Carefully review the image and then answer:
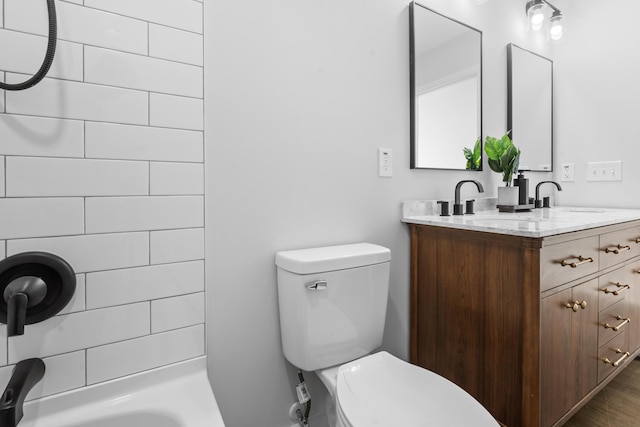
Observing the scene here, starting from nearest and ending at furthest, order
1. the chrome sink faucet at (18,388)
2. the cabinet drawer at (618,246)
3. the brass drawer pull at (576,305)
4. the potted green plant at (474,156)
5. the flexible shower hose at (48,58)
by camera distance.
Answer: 1. the chrome sink faucet at (18,388)
2. the flexible shower hose at (48,58)
3. the brass drawer pull at (576,305)
4. the cabinet drawer at (618,246)
5. the potted green plant at (474,156)

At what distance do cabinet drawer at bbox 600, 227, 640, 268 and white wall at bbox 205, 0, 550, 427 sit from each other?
772 millimetres

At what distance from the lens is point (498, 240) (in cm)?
114

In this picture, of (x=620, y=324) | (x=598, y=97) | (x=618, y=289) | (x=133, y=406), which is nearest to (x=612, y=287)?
(x=618, y=289)

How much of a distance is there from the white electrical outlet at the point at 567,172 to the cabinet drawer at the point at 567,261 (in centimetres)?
111

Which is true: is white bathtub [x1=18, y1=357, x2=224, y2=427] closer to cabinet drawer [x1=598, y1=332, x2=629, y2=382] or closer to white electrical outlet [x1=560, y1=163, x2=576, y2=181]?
cabinet drawer [x1=598, y1=332, x2=629, y2=382]

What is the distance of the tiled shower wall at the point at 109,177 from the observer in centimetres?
80

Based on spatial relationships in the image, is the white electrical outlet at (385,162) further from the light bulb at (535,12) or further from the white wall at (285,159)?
the light bulb at (535,12)

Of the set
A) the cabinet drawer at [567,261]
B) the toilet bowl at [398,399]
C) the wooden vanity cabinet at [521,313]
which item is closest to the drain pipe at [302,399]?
the toilet bowl at [398,399]

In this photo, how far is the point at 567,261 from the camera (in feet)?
3.74

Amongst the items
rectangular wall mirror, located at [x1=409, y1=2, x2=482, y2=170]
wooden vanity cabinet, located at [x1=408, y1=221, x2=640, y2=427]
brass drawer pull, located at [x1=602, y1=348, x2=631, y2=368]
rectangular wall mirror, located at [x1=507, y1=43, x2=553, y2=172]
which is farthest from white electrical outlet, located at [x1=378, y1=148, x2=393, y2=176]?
brass drawer pull, located at [x1=602, y1=348, x2=631, y2=368]

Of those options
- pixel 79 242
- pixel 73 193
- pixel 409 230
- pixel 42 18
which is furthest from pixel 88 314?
pixel 409 230

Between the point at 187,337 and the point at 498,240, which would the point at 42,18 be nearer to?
the point at 187,337

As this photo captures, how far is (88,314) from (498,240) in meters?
1.28

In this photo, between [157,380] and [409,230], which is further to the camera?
[409,230]
